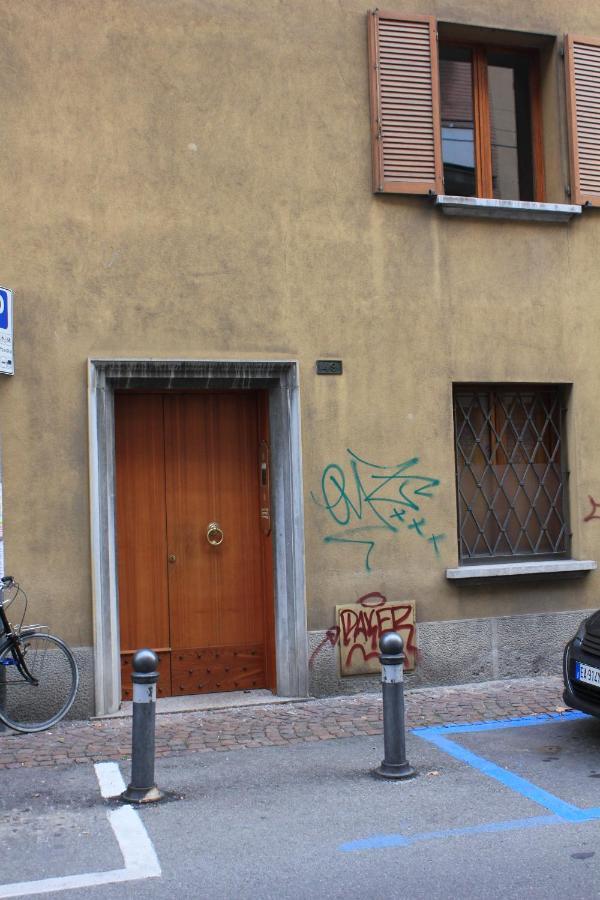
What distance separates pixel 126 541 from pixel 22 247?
2.48 meters

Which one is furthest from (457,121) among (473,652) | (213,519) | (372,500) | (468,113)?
(473,652)

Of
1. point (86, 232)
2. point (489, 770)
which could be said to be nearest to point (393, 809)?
point (489, 770)

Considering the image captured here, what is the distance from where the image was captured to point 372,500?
8055 millimetres

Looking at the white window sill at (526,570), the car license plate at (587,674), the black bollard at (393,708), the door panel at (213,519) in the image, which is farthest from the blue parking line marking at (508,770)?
the door panel at (213,519)

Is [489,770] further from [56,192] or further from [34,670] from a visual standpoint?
[56,192]

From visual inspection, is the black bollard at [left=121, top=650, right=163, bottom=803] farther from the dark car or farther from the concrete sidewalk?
the dark car

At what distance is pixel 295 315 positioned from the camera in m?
7.93

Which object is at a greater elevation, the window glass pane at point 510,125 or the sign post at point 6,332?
the window glass pane at point 510,125

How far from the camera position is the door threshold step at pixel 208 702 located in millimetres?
7461

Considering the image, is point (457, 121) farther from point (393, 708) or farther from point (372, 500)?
point (393, 708)

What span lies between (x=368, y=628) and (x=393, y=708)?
2.30m

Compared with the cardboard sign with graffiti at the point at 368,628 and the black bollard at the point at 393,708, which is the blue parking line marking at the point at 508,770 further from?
the cardboard sign with graffiti at the point at 368,628

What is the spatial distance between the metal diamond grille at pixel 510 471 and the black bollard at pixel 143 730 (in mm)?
3908

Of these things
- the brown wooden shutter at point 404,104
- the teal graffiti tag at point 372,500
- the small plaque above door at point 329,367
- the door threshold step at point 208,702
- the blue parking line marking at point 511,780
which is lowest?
the blue parking line marking at point 511,780
